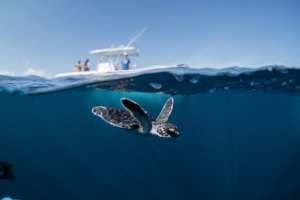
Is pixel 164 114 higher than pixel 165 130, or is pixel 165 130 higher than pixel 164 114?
pixel 164 114

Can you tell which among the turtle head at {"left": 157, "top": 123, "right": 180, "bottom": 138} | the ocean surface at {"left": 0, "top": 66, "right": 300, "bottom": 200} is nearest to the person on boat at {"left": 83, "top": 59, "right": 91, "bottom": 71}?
the ocean surface at {"left": 0, "top": 66, "right": 300, "bottom": 200}

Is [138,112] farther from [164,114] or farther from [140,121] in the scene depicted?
[164,114]

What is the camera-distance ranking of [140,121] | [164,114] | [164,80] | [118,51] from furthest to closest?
[118,51] → [164,80] → [164,114] → [140,121]

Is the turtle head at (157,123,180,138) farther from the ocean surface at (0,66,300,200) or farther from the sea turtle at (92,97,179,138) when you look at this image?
the ocean surface at (0,66,300,200)

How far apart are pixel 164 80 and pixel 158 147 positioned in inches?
182

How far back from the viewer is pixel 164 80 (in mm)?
10250

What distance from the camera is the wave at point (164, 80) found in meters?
9.87

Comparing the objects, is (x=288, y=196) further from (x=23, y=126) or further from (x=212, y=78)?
(x=23, y=126)

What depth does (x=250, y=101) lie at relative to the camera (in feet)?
47.5

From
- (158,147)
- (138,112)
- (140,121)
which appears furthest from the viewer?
(158,147)

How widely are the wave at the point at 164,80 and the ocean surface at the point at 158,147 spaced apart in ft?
0.59

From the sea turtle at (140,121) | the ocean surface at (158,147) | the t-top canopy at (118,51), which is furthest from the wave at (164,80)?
the t-top canopy at (118,51)

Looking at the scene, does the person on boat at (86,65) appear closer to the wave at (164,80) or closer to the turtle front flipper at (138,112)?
the wave at (164,80)

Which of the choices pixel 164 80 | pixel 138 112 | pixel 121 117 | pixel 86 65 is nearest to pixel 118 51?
pixel 86 65
